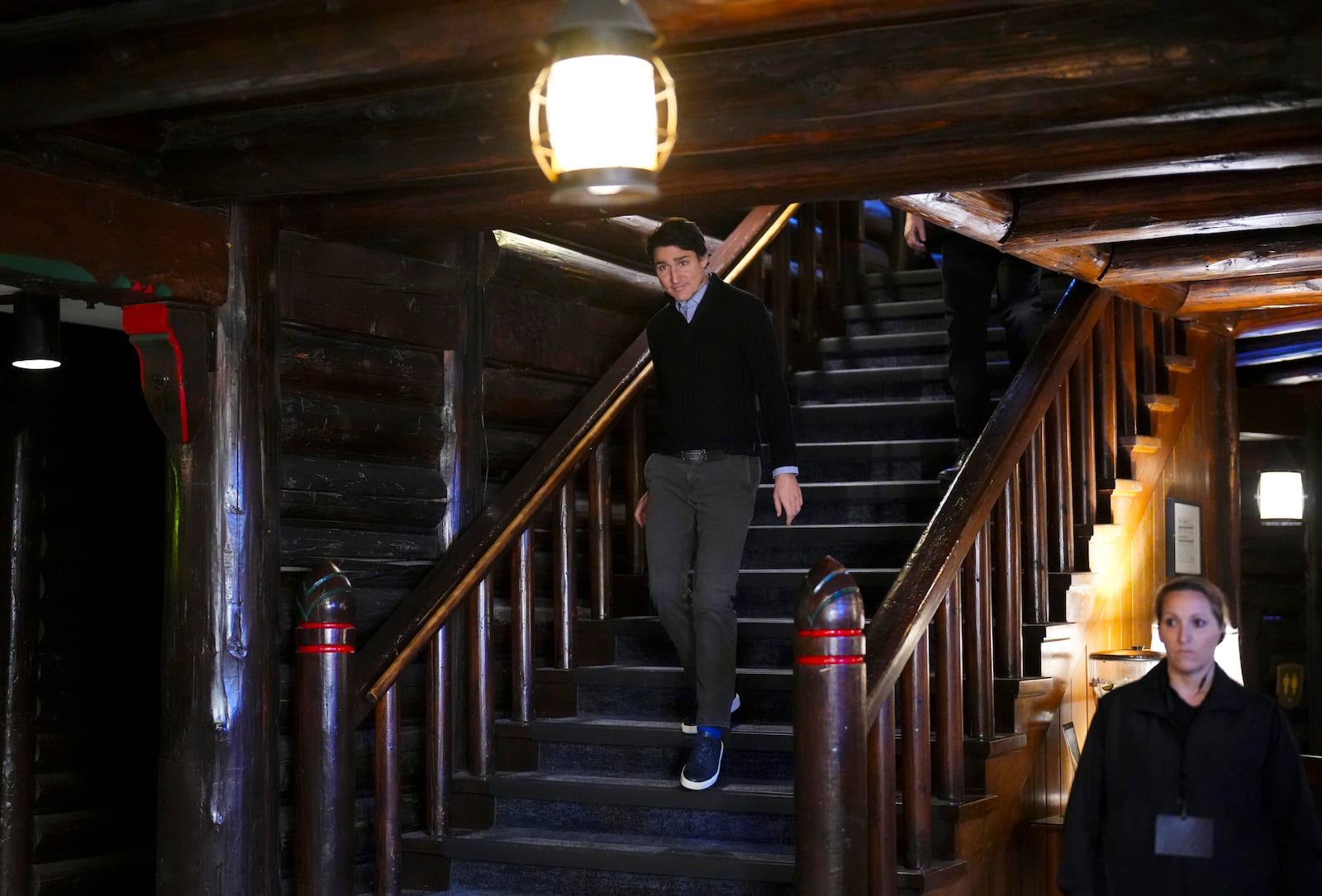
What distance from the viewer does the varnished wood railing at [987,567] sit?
420 centimetres

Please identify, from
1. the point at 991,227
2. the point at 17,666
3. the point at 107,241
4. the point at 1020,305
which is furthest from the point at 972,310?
the point at 17,666

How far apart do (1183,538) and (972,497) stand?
2351 millimetres

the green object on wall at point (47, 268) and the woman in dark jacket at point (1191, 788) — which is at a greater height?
the green object on wall at point (47, 268)

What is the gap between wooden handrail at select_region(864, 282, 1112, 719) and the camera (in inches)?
170

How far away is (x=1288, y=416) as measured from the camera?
394 inches

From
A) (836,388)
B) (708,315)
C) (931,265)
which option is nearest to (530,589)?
(708,315)

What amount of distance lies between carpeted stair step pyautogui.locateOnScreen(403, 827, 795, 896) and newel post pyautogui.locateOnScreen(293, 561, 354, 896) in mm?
→ 487

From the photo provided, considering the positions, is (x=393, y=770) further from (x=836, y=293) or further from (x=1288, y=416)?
(x=1288, y=416)

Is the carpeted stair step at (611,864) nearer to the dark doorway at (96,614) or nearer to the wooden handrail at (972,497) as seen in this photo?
the wooden handrail at (972,497)

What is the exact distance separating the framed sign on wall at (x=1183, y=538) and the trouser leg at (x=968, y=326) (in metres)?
1.24

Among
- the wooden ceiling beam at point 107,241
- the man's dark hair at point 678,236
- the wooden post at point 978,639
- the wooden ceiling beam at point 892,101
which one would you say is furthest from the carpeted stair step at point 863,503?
the wooden ceiling beam at point 107,241

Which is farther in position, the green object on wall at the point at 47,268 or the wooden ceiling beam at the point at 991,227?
the wooden ceiling beam at the point at 991,227

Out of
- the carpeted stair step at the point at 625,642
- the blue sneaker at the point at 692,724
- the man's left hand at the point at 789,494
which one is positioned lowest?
the blue sneaker at the point at 692,724

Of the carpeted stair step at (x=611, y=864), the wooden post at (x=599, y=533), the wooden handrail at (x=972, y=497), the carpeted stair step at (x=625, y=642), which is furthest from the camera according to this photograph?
the wooden post at (x=599, y=533)
